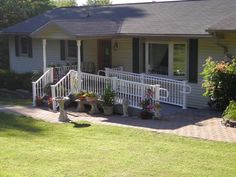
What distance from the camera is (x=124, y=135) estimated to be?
1212 centimetres

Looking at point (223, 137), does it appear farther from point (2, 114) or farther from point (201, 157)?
point (2, 114)

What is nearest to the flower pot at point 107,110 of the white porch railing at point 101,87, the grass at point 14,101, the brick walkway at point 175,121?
the brick walkway at point 175,121

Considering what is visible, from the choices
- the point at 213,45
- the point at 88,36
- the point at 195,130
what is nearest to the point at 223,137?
the point at 195,130

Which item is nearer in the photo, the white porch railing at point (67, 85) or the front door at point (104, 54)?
the white porch railing at point (67, 85)

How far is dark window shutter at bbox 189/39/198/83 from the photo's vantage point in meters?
16.6

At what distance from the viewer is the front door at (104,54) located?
20.7 meters

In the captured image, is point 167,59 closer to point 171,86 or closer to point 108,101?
point 171,86

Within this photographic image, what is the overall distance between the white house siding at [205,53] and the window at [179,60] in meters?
0.88

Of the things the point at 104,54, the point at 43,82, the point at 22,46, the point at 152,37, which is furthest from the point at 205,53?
the point at 22,46

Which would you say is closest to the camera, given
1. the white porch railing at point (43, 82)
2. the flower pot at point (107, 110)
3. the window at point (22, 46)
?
the flower pot at point (107, 110)

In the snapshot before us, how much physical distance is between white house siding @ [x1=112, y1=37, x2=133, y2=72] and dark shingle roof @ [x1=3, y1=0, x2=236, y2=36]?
0.70m

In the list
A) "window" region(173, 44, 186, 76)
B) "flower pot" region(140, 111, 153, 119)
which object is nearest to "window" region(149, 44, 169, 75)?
"window" region(173, 44, 186, 76)

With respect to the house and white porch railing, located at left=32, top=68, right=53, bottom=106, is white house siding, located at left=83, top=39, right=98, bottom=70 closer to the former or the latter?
the house

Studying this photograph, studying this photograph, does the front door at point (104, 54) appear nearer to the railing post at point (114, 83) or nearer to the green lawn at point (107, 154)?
the railing post at point (114, 83)
